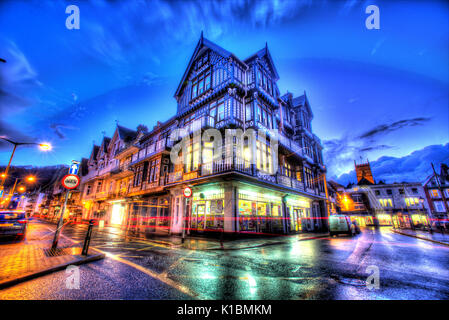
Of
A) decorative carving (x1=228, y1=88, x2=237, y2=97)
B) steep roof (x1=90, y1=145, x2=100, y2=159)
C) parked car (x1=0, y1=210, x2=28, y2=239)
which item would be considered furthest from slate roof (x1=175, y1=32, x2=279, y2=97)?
steep roof (x1=90, y1=145, x2=100, y2=159)

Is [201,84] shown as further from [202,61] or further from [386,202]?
[386,202]

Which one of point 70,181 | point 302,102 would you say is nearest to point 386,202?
point 302,102

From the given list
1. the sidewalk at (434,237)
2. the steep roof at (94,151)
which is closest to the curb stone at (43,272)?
the sidewalk at (434,237)

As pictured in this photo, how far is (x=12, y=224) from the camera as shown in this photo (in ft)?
31.4

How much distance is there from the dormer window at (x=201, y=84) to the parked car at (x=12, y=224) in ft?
53.9

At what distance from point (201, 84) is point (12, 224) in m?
18.1

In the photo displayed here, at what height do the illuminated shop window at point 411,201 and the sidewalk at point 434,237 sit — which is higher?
the illuminated shop window at point 411,201

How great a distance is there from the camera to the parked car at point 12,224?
9.31m

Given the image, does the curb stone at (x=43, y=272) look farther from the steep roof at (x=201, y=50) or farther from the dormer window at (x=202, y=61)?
the dormer window at (x=202, y=61)

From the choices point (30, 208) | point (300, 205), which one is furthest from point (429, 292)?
point (30, 208)

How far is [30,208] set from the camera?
85.1 meters

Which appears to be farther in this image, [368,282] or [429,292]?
[368,282]
